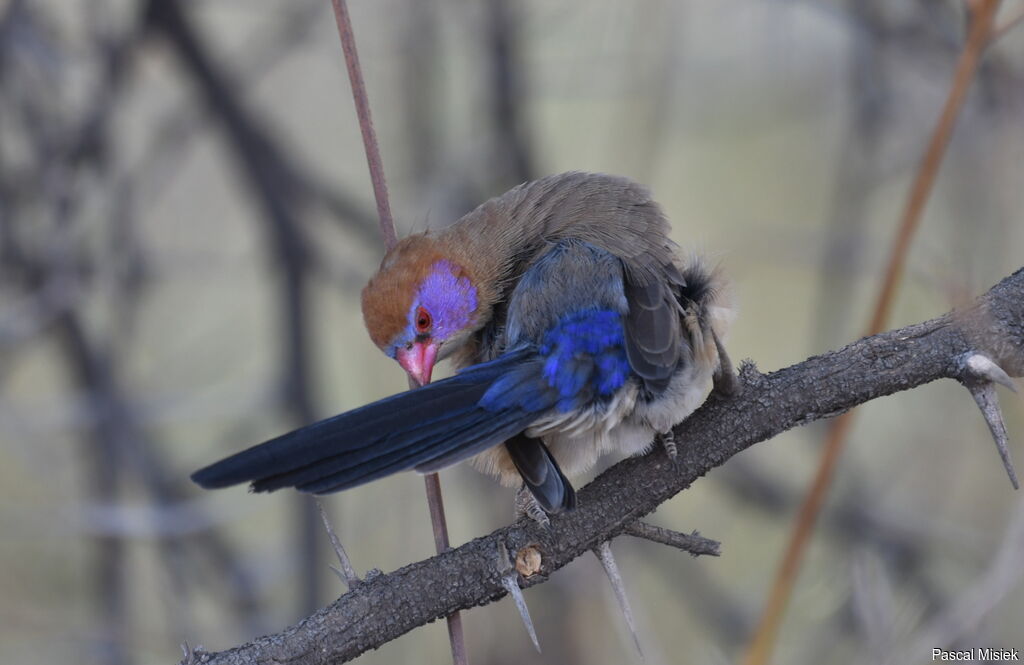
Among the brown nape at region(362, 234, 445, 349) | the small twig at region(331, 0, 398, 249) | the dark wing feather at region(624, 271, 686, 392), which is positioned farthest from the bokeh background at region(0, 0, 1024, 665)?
the small twig at region(331, 0, 398, 249)

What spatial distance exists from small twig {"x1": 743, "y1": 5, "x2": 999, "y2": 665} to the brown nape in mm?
1178

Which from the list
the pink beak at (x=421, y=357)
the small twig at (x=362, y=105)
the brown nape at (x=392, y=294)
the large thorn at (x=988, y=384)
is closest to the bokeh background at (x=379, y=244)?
the pink beak at (x=421, y=357)

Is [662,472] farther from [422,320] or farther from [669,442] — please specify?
[422,320]

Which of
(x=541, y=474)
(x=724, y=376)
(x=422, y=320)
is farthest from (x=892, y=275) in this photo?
(x=422, y=320)

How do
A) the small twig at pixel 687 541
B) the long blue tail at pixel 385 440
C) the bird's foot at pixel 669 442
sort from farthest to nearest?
the bird's foot at pixel 669 442
the small twig at pixel 687 541
the long blue tail at pixel 385 440

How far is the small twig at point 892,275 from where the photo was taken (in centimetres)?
199

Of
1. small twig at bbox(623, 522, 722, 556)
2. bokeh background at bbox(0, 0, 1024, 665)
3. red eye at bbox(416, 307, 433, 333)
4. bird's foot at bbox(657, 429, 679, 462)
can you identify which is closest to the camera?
small twig at bbox(623, 522, 722, 556)

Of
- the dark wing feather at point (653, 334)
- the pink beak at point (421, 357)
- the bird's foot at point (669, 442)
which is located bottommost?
the bird's foot at point (669, 442)

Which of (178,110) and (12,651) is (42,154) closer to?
(178,110)

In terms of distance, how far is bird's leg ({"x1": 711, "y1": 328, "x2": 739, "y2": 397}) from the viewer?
196 cm

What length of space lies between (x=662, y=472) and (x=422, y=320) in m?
0.92

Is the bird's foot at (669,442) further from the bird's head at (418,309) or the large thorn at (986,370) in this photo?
the bird's head at (418,309)

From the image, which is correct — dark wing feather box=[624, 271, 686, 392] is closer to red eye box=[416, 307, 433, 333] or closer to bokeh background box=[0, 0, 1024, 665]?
red eye box=[416, 307, 433, 333]

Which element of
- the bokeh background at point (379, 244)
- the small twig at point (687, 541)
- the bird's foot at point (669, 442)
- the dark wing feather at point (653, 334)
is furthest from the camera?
the bokeh background at point (379, 244)
